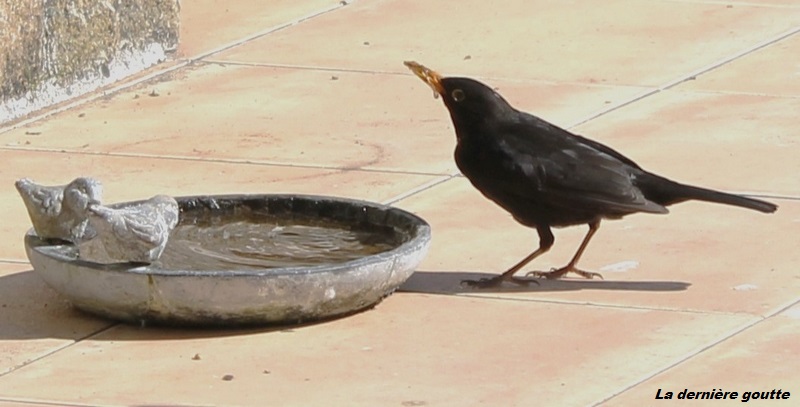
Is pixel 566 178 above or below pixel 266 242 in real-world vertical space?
above

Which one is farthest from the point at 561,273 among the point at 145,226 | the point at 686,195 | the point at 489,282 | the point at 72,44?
the point at 72,44

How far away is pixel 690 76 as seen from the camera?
10.4m

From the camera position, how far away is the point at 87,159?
8.91 m

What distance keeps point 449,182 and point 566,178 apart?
1642 mm

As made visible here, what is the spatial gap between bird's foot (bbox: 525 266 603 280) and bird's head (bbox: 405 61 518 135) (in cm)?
59

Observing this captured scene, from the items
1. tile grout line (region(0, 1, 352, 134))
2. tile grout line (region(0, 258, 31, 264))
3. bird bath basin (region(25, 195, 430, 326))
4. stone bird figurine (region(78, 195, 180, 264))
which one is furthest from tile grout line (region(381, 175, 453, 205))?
tile grout line (region(0, 1, 352, 134))

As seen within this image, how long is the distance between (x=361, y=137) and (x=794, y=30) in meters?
3.47

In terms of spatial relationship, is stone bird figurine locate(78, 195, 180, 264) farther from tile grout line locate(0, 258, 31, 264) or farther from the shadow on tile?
tile grout line locate(0, 258, 31, 264)

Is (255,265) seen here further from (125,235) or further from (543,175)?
(543,175)

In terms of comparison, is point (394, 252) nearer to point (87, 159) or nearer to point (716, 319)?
point (716, 319)

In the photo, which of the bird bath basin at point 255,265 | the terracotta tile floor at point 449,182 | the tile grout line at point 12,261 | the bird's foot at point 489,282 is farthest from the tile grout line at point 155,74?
the bird's foot at point 489,282

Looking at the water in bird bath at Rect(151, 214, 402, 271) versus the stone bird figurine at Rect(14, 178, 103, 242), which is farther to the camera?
the water in bird bath at Rect(151, 214, 402, 271)

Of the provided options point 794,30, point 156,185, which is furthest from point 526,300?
point 794,30

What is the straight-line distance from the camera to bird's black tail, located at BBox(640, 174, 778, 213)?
6984 millimetres
